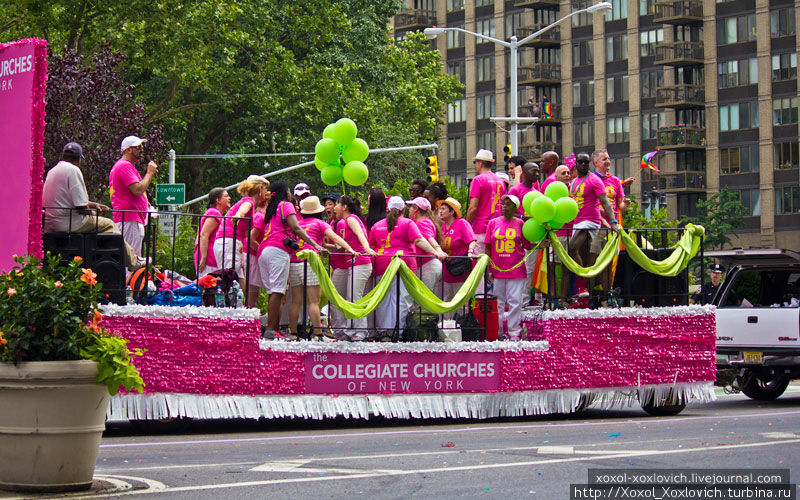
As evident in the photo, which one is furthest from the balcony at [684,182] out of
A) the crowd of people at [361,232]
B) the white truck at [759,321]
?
the crowd of people at [361,232]

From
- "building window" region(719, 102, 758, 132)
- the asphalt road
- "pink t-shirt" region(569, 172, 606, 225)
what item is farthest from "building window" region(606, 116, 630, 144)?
the asphalt road

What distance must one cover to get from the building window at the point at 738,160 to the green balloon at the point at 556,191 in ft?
209

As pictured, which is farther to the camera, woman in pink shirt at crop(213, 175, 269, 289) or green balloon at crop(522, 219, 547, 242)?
green balloon at crop(522, 219, 547, 242)

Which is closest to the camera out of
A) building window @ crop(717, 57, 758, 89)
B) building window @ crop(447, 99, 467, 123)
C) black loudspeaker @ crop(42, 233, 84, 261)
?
black loudspeaker @ crop(42, 233, 84, 261)

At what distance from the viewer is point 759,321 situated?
16922 mm

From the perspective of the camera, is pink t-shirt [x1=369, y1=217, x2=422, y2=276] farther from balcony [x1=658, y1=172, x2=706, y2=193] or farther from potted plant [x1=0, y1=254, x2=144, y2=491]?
balcony [x1=658, y1=172, x2=706, y2=193]

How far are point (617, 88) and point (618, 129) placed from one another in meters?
2.73

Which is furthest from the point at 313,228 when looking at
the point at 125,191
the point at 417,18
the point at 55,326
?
the point at 417,18

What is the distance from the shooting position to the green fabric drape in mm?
12969

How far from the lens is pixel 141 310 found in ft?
39.1

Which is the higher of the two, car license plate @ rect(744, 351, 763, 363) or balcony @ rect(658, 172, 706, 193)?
balcony @ rect(658, 172, 706, 193)

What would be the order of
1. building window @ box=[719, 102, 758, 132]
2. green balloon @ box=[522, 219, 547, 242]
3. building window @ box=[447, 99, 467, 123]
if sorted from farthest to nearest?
1. building window @ box=[447, 99, 467, 123]
2. building window @ box=[719, 102, 758, 132]
3. green balloon @ box=[522, 219, 547, 242]

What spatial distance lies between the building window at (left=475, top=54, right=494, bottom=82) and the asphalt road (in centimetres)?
7438

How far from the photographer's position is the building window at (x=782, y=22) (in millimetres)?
72375
